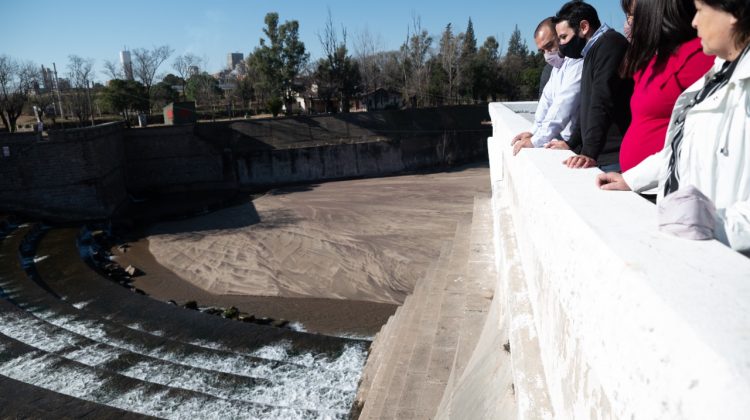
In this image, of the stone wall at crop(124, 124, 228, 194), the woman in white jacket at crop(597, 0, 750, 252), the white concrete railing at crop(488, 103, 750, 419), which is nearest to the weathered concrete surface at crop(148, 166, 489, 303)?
the stone wall at crop(124, 124, 228, 194)

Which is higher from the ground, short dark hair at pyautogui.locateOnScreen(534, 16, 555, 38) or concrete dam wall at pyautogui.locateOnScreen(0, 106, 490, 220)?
short dark hair at pyautogui.locateOnScreen(534, 16, 555, 38)

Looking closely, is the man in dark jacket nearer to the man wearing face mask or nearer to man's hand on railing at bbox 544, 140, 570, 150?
man's hand on railing at bbox 544, 140, 570, 150

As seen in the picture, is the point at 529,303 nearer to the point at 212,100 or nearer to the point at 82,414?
the point at 82,414

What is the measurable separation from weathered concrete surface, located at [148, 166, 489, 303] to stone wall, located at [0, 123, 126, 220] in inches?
160

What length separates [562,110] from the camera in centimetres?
387

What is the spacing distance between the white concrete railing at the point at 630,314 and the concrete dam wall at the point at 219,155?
76.1 ft

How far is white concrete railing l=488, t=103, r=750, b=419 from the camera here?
0.88 metres

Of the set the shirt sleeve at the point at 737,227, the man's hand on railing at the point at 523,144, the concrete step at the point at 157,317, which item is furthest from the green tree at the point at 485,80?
the shirt sleeve at the point at 737,227

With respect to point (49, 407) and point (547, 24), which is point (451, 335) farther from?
point (49, 407)

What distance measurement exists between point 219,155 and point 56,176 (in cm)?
832

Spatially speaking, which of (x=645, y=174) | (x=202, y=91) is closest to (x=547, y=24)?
(x=645, y=174)

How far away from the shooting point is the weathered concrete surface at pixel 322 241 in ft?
45.9

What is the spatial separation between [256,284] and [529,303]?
12.0m

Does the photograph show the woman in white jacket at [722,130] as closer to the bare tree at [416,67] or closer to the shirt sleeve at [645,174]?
the shirt sleeve at [645,174]
